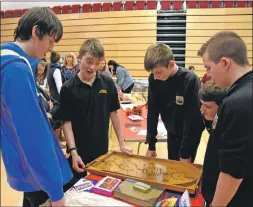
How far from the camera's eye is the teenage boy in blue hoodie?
2.72 ft

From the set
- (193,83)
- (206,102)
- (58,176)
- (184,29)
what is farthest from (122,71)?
(58,176)

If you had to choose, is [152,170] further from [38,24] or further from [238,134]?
[38,24]

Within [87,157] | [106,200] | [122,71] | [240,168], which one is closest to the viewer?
[240,168]

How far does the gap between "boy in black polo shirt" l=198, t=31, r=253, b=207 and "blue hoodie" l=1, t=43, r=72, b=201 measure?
633 millimetres

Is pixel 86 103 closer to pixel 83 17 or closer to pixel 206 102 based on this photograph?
pixel 206 102

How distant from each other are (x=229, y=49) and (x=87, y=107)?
102 cm

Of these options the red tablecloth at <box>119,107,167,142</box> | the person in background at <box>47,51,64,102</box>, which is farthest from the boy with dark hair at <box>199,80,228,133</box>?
the person in background at <box>47,51,64,102</box>

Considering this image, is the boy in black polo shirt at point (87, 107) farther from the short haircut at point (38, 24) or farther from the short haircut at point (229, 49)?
the short haircut at point (229, 49)

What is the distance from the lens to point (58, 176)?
3.07 feet

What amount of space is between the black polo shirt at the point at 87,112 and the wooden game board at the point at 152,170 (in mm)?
203

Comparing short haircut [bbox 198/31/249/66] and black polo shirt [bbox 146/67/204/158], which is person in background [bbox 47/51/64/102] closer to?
black polo shirt [bbox 146/67/204/158]

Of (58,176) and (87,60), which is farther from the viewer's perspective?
(87,60)

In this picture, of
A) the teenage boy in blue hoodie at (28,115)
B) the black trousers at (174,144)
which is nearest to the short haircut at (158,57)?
the black trousers at (174,144)

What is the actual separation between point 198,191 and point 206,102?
47cm
